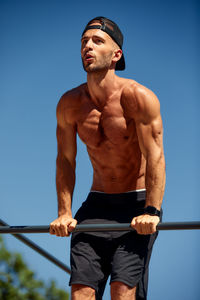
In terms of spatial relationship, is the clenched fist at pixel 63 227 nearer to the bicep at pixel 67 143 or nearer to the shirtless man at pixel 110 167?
the shirtless man at pixel 110 167

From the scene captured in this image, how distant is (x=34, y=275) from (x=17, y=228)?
40.3 feet

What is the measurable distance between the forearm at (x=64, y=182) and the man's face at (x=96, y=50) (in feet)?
2.42

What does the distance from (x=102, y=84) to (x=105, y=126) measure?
0.31m

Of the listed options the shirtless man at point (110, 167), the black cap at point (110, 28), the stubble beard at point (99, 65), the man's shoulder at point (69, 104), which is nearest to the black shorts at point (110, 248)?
the shirtless man at point (110, 167)

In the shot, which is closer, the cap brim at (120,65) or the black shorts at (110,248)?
the black shorts at (110,248)

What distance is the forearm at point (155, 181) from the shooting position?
11.4 feet

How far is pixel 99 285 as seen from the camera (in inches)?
140

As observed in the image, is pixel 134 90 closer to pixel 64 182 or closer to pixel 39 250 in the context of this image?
pixel 64 182

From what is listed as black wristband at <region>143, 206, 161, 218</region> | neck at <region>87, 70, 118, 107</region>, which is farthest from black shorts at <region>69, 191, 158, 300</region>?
neck at <region>87, 70, 118, 107</region>

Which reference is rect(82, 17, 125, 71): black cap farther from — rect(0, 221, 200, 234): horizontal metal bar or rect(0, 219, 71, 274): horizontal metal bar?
rect(0, 219, 71, 274): horizontal metal bar

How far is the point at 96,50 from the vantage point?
3770 millimetres

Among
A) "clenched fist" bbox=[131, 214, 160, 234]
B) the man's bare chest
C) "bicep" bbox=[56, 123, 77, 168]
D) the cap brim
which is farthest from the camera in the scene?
the cap brim

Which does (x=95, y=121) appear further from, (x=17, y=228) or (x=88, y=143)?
(x=17, y=228)

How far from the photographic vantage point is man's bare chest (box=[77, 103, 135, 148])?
12.3ft
